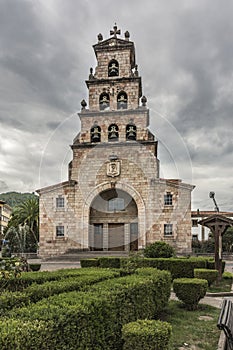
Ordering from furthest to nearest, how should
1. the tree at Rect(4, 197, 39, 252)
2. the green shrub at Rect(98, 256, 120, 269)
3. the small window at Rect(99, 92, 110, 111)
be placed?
the tree at Rect(4, 197, 39, 252)
the small window at Rect(99, 92, 110, 111)
the green shrub at Rect(98, 256, 120, 269)

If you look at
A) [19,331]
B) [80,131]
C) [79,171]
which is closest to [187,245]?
[79,171]

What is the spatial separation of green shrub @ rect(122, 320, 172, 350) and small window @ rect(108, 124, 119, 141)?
2599 cm

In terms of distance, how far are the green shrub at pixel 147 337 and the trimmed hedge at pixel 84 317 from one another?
0.34m

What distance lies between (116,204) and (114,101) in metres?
8.36

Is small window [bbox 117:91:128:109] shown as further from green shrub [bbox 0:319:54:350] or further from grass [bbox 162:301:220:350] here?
green shrub [bbox 0:319:54:350]

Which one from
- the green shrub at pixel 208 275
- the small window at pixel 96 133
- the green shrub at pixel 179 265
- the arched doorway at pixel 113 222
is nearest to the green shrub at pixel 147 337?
the green shrub at pixel 208 275

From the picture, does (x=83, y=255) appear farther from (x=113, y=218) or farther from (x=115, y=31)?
(x=115, y=31)

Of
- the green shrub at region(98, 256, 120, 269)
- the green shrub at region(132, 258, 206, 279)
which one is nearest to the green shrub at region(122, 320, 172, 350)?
the green shrub at region(132, 258, 206, 279)

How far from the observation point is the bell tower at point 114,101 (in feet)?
101

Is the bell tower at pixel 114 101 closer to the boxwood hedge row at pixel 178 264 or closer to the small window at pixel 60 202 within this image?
the small window at pixel 60 202

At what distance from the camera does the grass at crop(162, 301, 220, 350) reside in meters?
7.05

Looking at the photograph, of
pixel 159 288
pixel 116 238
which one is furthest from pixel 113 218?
pixel 159 288

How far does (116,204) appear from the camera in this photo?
31688 mm

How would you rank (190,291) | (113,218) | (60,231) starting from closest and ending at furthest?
(190,291)
(60,231)
(113,218)
